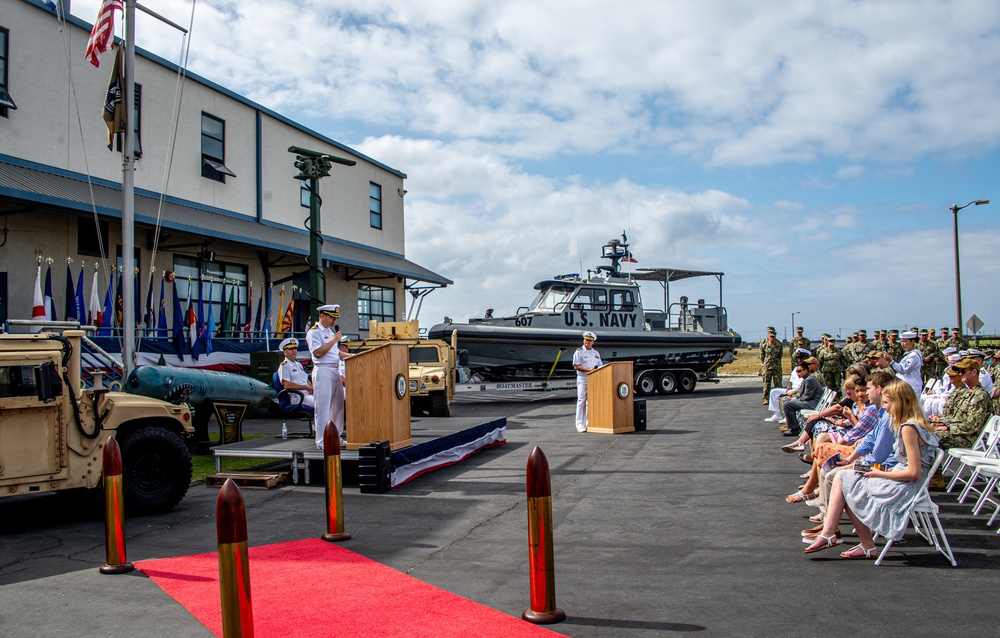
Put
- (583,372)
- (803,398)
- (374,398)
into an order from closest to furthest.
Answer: (374,398) → (803,398) → (583,372)

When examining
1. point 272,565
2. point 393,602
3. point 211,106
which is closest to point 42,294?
point 211,106

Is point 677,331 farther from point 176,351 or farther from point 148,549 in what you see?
point 148,549

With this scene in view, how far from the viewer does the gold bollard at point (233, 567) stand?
3.39 m

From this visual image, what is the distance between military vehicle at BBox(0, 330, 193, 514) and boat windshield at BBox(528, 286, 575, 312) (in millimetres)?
15088

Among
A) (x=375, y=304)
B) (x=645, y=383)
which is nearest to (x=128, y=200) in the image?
(x=375, y=304)

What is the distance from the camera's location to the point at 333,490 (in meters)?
5.98

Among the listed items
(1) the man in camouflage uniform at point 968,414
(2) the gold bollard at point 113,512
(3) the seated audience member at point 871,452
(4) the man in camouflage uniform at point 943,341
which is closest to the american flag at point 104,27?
(2) the gold bollard at point 113,512

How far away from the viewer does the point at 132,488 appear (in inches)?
274

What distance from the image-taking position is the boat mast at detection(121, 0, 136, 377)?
453 inches

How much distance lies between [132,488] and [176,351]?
Answer: 965 cm

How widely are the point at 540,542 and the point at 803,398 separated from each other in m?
8.52

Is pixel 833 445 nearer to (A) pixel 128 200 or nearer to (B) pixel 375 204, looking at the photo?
(A) pixel 128 200

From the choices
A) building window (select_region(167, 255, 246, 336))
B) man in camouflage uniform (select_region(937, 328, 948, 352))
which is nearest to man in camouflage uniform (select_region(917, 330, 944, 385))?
man in camouflage uniform (select_region(937, 328, 948, 352))

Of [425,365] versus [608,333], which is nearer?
[425,365]
